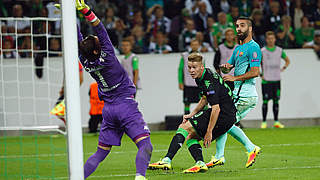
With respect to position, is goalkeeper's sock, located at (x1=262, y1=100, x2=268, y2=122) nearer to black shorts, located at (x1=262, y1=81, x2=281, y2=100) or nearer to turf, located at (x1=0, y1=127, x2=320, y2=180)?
black shorts, located at (x1=262, y1=81, x2=281, y2=100)

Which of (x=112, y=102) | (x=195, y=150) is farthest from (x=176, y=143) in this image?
(x=112, y=102)

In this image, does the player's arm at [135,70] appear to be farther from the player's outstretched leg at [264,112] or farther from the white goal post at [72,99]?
the white goal post at [72,99]

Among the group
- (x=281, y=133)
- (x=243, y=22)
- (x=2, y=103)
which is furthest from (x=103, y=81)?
(x=2, y=103)

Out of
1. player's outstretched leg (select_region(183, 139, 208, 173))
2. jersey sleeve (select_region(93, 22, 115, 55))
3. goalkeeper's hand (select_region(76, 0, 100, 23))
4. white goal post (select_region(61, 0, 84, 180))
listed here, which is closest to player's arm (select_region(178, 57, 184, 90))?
player's outstretched leg (select_region(183, 139, 208, 173))

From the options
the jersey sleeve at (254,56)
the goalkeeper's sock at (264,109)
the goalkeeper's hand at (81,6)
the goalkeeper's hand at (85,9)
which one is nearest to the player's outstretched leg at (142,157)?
the goalkeeper's hand at (85,9)

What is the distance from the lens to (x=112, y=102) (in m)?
7.43

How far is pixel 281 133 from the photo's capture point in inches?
584

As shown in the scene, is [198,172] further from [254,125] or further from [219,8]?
[219,8]

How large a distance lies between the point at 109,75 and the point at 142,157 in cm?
99

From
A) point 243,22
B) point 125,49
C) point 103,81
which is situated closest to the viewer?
point 103,81

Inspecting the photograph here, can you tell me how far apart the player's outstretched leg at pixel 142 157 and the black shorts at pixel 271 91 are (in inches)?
379

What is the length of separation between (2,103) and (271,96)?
670 centimetres

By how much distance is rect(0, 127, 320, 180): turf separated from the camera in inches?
331

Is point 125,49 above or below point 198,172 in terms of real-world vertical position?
above
